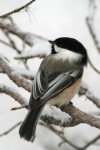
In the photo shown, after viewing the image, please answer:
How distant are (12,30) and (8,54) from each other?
6.22 ft

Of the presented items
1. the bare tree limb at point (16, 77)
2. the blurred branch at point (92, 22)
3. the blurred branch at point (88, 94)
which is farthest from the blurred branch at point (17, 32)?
the bare tree limb at point (16, 77)

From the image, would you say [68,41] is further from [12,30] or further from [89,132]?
[89,132]

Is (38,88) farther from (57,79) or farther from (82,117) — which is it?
(82,117)

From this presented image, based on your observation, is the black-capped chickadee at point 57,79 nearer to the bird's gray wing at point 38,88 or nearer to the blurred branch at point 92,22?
the bird's gray wing at point 38,88

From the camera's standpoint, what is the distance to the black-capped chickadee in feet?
8.88

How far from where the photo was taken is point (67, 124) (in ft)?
8.79

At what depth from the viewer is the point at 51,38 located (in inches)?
227

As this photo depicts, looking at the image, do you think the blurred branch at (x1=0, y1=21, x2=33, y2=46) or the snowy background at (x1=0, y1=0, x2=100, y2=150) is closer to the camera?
the blurred branch at (x1=0, y1=21, x2=33, y2=46)

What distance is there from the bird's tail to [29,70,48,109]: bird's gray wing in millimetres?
38

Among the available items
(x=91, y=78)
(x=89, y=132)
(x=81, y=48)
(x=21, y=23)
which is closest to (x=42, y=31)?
(x=21, y=23)

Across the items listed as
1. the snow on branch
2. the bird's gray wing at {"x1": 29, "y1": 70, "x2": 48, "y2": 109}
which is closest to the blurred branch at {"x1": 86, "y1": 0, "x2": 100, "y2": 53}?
the snow on branch

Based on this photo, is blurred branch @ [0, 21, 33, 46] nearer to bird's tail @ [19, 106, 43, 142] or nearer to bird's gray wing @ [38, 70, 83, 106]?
bird's gray wing @ [38, 70, 83, 106]

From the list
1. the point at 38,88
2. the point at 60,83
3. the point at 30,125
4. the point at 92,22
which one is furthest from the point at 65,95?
the point at 92,22

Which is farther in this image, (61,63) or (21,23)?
(21,23)
